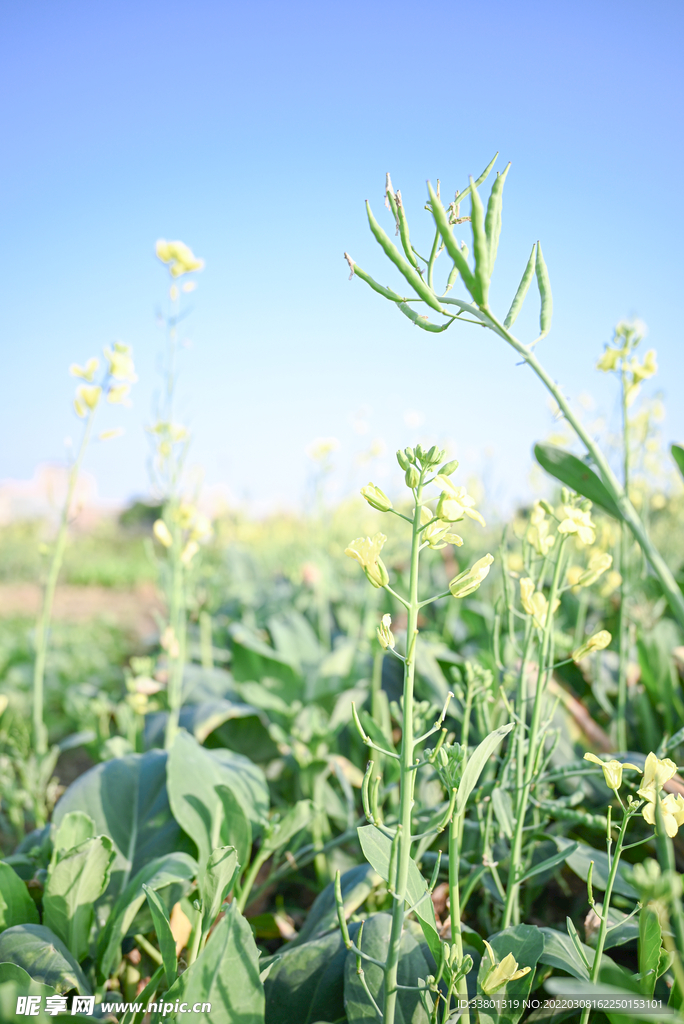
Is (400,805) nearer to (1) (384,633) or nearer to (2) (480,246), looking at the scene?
(1) (384,633)

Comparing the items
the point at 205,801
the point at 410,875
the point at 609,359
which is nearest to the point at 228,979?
the point at 410,875

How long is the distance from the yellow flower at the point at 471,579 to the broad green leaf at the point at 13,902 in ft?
3.08

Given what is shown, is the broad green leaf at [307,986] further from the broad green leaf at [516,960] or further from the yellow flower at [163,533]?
the yellow flower at [163,533]

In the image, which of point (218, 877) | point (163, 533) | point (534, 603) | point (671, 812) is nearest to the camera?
point (671, 812)

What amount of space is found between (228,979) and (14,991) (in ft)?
0.83

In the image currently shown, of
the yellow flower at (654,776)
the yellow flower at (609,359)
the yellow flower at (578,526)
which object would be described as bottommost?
the yellow flower at (654,776)

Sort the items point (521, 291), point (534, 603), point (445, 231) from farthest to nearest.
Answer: point (534, 603) < point (521, 291) < point (445, 231)

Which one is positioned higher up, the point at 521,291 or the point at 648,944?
the point at 521,291

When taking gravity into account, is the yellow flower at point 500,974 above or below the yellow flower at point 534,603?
below

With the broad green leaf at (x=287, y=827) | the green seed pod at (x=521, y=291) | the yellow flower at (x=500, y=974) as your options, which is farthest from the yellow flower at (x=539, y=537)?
the broad green leaf at (x=287, y=827)

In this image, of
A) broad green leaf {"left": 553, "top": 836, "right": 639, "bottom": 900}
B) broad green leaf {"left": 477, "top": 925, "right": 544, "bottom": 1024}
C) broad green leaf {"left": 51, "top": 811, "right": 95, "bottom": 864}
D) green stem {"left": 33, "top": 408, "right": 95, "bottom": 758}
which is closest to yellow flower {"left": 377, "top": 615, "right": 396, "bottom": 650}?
broad green leaf {"left": 477, "top": 925, "right": 544, "bottom": 1024}

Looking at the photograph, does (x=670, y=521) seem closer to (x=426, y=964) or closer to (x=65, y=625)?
(x=426, y=964)

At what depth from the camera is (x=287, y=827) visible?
1.20 m

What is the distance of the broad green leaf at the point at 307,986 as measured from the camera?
3.02 ft
